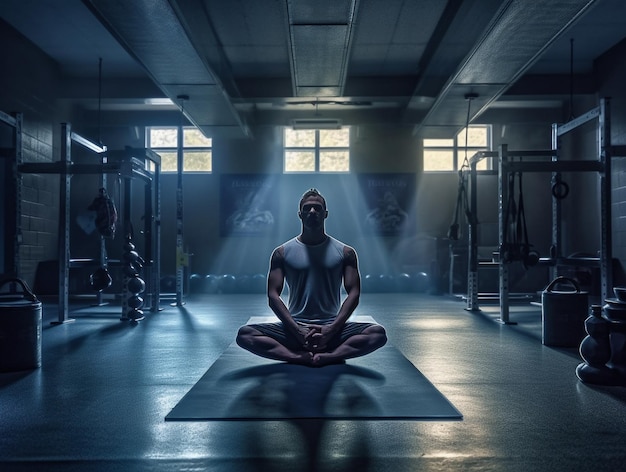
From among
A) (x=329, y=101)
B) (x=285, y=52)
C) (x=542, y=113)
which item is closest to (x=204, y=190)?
(x=329, y=101)

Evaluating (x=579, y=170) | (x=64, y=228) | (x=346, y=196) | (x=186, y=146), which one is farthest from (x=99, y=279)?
(x=346, y=196)

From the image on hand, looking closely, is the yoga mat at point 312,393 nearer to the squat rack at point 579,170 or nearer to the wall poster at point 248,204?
the squat rack at point 579,170

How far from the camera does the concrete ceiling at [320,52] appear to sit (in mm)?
4938

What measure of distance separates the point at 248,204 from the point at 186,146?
1.52 meters

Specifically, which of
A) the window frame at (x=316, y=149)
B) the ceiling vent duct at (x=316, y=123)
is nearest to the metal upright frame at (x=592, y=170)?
the ceiling vent duct at (x=316, y=123)

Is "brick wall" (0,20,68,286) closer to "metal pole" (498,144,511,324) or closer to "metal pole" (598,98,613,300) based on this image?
"metal pole" (498,144,511,324)

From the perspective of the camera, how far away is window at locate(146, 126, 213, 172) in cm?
1007

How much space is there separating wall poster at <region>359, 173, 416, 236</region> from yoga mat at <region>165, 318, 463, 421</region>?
6740 mm

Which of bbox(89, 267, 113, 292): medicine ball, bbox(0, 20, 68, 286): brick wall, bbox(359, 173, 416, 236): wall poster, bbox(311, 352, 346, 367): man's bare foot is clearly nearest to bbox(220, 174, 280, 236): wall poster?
bbox(359, 173, 416, 236): wall poster

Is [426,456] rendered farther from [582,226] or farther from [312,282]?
[582,226]

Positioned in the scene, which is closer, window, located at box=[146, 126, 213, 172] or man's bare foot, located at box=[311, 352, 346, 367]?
man's bare foot, located at box=[311, 352, 346, 367]

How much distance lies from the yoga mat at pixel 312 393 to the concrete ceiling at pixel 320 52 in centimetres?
304

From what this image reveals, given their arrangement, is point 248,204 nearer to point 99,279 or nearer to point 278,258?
point 99,279

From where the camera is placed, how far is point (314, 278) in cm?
328
